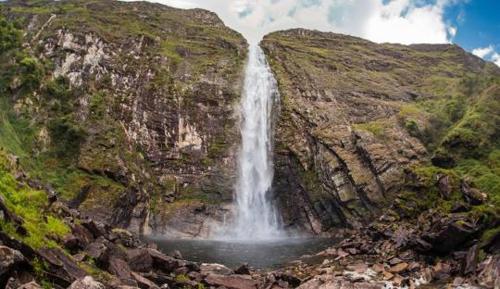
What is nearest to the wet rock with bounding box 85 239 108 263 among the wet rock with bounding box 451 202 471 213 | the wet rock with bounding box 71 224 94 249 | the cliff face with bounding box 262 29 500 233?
the wet rock with bounding box 71 224 94 249

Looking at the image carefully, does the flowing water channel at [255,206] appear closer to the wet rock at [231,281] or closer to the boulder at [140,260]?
the wet rock at [231,281]

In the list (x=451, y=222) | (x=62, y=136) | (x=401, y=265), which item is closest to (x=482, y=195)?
(x=451, y=222)

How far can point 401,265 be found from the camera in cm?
2731

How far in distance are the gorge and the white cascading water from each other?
7.4 inches

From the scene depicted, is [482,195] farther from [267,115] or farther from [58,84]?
[58,84]

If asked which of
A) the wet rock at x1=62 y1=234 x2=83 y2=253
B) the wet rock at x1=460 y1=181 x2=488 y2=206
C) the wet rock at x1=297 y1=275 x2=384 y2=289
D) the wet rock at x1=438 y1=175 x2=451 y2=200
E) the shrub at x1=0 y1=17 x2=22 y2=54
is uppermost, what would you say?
the shrub at x1=0 y1=17 x2=22 y2=54

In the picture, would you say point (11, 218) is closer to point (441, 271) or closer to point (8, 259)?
point (8, 259)

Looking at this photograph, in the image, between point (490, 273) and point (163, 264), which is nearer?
point (163, 264)

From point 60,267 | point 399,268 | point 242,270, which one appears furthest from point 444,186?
point 60,267

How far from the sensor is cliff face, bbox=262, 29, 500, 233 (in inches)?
1859

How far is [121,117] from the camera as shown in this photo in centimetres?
5966

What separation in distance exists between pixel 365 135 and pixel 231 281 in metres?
39.2

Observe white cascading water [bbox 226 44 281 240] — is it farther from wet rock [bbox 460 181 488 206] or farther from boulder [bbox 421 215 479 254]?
boulder [bbox 421 215 479 254]

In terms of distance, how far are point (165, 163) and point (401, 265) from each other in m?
36.9
